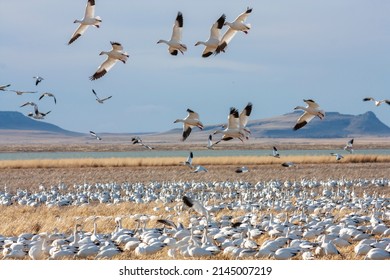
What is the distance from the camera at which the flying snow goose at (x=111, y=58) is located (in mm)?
14384

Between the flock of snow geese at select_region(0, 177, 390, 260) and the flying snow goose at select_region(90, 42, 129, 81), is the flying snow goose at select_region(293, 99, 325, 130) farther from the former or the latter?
the flying snow goose at select_region(90, 42, 129, 81)

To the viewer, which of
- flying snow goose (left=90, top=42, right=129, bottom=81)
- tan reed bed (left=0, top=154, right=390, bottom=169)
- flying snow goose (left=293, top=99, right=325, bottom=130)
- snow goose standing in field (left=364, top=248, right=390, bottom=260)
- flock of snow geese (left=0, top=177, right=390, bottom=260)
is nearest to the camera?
snow goose standing in field (left=364, top=248, right=390, bottom=260)

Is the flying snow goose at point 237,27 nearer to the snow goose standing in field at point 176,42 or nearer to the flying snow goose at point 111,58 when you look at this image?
the snow goose standing in field at point 176,42

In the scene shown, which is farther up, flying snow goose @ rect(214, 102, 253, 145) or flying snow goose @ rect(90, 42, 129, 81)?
flying snow goose @ rect(90, 42, 129, 81)

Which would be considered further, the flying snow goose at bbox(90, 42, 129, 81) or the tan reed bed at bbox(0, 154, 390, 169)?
the tan reed bed at bbox(0, 154, 390, 169)

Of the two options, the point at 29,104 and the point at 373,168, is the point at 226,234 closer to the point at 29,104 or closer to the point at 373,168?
the point at 29,104

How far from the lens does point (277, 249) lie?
29.6 ft

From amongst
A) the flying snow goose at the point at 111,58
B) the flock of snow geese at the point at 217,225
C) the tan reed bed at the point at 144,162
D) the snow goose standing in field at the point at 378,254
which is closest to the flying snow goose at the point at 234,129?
the flock of snow geese at the point at 217,225

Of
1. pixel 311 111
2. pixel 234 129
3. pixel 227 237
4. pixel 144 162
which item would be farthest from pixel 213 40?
pixel 144 162

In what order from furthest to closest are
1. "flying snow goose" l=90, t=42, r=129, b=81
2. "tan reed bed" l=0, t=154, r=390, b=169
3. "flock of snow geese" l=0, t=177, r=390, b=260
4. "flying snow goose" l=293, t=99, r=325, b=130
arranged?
"tan reed bed" l=0, t=154, r=390, b=169 < "flying snow goose" l=90, t=42, r=129, b=81 < "flying snow goose" l=293, t=99, r=325, b=130 < "flock of snow geese" l=0, t=177, r=390, b=260

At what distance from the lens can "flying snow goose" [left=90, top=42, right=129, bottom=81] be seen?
14384 millimetres

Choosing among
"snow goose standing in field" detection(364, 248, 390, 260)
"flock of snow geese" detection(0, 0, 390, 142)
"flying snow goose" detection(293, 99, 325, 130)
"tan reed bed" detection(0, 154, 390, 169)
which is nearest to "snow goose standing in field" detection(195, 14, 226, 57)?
"flock of snow geese" detection(0, 0, 390, 142)
